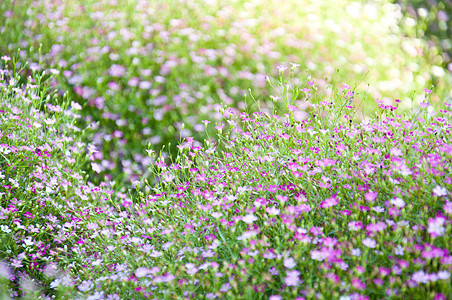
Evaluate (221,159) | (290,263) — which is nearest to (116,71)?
(221,159)

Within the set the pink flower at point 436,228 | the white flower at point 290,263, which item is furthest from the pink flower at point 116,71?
the pink flower at point 436,228

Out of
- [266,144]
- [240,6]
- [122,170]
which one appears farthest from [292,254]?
[240,6]

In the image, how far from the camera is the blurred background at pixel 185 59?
149 inches

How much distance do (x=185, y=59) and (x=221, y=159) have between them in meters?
1.64

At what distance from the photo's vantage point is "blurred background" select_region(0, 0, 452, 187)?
3.79m

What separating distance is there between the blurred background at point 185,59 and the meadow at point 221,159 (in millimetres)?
20

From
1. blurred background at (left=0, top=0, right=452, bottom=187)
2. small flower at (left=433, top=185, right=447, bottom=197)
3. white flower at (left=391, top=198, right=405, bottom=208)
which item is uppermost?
small flower at (left=433, top=185, right=447, bottom=197)

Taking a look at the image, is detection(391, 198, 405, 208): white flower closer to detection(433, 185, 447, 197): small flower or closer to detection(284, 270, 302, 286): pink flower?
detection(433, 185, 447, 197): small flower

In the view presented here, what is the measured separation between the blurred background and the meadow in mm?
20

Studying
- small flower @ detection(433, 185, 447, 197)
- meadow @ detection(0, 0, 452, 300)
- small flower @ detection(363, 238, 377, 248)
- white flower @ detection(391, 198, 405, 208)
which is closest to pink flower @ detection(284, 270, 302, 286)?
meadow @ detection(0, 0, 452, 300)

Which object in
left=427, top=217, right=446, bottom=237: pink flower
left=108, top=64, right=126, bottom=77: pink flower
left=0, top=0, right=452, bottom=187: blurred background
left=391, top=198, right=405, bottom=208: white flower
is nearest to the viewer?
left=427, top=217, right=446, bottom=237: pink flower

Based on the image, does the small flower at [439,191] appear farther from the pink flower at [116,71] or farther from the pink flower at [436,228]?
the pink flower at [116,71]

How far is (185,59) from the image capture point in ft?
13.4

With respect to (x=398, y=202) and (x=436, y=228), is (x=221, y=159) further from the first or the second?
(x=436, y=228)
